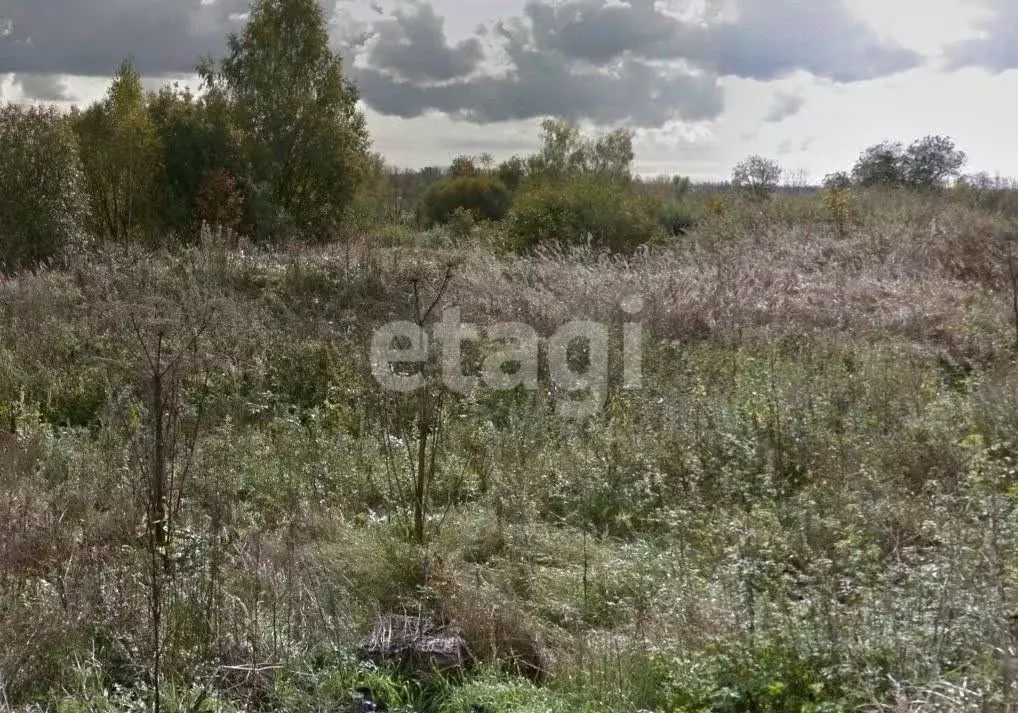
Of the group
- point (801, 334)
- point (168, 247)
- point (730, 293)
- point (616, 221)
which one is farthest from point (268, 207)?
point (801, 334)

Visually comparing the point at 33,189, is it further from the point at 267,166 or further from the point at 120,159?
the point at 267,166

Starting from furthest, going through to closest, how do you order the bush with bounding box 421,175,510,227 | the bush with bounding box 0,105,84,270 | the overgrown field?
the bush with bounding box 421,175,510,227
the bush with bounding box 0,105,84,270
the overgrown field

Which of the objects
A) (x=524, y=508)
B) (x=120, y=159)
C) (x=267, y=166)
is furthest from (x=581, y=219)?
(x=524, y=508)

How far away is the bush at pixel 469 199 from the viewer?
29.3m

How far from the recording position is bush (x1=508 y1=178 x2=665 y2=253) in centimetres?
1672

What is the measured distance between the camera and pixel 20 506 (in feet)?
14.7

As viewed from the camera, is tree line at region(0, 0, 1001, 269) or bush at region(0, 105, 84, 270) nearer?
bush at region(0, 105, 84, 270)

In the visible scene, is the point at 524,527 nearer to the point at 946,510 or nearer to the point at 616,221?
the point at 946,510

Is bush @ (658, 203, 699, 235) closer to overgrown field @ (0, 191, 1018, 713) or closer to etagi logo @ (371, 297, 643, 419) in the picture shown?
overgrown field @ (0, 191, 1018, 713)

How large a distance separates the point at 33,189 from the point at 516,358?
29.0ft

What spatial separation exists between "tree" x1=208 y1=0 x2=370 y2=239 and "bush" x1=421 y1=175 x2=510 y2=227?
28.7 feet

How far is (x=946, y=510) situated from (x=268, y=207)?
1613 centimetres

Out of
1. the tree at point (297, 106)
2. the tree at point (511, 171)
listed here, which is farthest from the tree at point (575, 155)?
the tree at point (297, 106)

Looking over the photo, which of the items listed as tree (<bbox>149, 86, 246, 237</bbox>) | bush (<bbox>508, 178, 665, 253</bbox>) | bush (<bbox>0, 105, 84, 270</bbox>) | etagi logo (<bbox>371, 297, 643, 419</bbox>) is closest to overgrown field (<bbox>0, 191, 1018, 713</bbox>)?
etagi logo (<bbox>371, 297, 643, 419</bbox>)
